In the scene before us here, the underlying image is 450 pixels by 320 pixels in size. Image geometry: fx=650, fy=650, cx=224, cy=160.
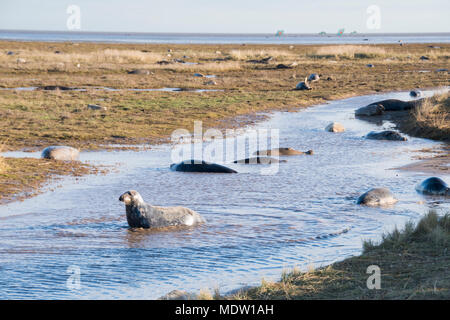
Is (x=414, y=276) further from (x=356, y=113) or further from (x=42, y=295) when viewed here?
(x=356, y=113)

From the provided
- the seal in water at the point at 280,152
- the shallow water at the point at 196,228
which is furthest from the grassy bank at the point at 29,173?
the seal in water at the point at 280,152

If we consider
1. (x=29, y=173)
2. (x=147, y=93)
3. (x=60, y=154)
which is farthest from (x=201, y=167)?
(x=147, y=93)

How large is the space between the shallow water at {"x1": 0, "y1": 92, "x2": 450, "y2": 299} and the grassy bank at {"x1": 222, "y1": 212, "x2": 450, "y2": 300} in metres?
0.53

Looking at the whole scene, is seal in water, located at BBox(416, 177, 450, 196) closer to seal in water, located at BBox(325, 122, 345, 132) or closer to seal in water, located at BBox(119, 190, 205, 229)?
seal in water, located at BBox(119, 190, 205, 229)

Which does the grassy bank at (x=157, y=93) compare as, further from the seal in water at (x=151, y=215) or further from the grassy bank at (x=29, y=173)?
the seal in water at (x=151, y=215)

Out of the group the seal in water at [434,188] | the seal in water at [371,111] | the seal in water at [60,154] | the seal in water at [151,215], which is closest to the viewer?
the seal in water at [151,215]

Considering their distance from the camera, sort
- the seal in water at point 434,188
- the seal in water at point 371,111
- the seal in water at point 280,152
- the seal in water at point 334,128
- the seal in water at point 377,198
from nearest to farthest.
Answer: the seal in water at point 377,198, the seal in water at point 434,188, the seal in water at point 280,152, the seal in water at point 334,128, the seal in water at point 371,111

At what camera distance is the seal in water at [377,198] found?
1079 centimetres

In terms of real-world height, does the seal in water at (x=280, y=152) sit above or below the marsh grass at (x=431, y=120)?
below

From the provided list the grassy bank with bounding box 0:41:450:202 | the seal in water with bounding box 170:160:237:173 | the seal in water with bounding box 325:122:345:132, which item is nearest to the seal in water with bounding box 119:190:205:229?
the grassy bank with bounding box 0:41:450:202

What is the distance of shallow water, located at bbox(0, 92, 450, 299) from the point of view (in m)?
7.39

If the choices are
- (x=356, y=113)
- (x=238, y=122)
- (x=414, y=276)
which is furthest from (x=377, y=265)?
(x=356, y=113)

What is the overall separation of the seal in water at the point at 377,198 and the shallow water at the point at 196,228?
0.84ft

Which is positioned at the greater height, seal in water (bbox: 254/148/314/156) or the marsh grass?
the marsh grass
